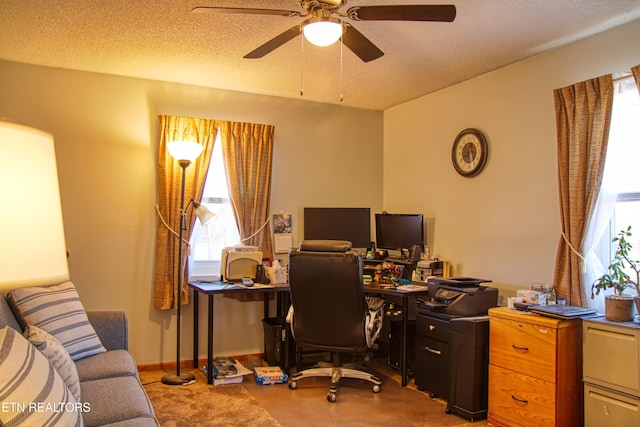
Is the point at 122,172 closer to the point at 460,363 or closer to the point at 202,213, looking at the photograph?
the point at 202,213

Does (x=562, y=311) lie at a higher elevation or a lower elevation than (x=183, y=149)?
lower

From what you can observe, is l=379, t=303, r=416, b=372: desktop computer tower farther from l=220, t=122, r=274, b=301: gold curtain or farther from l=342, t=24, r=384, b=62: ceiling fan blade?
l=342, t=24, r=384, b=62: ceiling fan blade

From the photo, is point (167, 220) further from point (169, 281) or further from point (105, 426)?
point (105, 426)

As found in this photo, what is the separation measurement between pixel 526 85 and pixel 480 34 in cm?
73

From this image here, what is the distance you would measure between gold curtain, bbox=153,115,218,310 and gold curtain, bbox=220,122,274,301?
0.86ft

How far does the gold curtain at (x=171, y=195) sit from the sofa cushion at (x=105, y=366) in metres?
1.39

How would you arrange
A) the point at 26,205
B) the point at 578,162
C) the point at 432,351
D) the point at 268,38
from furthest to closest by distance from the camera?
the point at 432,351, the point at 268,38, the point at 578,162, the point at 26,205

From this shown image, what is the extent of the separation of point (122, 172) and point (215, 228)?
0.96 m

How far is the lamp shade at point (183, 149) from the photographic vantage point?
390 cm

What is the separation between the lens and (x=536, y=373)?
2.87 metres

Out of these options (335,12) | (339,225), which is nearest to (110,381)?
(335,12)

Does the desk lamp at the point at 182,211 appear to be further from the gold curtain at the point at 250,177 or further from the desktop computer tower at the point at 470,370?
the desktop computer tower at the point at 470,370

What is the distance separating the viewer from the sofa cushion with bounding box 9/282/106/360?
2.49 metres

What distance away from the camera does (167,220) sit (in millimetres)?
4266
